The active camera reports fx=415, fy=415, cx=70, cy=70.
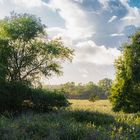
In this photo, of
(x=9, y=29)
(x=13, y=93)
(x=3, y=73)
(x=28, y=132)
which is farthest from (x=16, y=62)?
(x=28, y=132)

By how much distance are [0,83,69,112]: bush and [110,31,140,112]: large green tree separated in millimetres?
19180

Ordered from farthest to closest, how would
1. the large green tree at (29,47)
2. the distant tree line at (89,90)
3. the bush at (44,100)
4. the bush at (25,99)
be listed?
the distant tree line at (89,90)
the large green tree at (29,47)
the bush at (44,100)
the bush at (25,99)

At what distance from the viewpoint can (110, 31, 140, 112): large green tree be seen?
4550 centimetres

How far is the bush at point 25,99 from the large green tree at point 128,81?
62.9 feet

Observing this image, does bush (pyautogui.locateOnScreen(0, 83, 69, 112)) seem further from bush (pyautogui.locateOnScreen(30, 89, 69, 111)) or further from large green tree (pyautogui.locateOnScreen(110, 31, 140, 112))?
large green tree (pyautogui.locateOnScreen(110, 31, 140, 112))

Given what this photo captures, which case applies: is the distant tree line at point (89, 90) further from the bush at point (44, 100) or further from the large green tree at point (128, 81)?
the bush at point (44, 100)

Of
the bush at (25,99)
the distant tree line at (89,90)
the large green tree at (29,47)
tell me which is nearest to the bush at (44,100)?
the bush at (25,99)

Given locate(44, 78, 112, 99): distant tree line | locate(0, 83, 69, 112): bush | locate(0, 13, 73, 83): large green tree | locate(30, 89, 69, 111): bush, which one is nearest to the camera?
locate(0, 83, 69, 112): bush

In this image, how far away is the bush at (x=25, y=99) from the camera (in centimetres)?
2458

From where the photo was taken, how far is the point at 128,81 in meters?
46.2

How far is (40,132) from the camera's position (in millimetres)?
9047

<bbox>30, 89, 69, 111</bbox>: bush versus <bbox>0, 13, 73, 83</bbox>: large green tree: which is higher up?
<bbox>0, 13, 73, 83</bbox>: large green tree

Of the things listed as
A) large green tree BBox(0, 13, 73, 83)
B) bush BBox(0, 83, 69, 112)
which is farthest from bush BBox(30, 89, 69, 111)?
large green tree BBox(0, 13, 73, 83)

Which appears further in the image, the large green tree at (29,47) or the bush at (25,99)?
the large green tree at (29,47)
